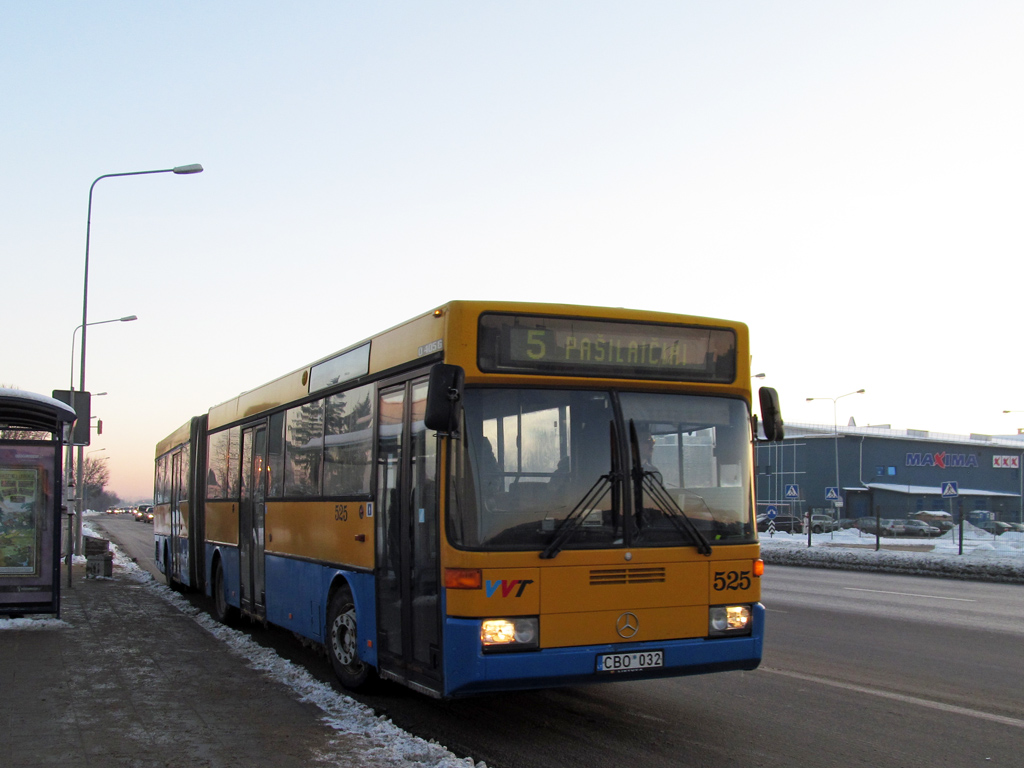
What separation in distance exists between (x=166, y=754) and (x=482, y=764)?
7.17 ft

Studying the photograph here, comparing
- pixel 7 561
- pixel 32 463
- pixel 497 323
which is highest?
pixel 497 323

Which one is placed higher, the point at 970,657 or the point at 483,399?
the point at 483,399

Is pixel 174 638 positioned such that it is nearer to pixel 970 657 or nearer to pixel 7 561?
pixel 7 561

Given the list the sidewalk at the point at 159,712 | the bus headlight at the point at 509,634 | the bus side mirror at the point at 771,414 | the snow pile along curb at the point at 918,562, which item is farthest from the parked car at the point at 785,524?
the bus headlight at the point at 509,634

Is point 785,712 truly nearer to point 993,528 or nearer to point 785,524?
point 993,528

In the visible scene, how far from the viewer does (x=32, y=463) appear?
13.6m

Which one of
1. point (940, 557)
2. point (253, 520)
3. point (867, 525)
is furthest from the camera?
point (867, 525)

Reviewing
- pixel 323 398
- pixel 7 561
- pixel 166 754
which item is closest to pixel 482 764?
pixel 166 754

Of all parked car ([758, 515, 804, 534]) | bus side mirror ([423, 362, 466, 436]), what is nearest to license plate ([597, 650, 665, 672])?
bus side mirror ([423, 362, 466, 436])

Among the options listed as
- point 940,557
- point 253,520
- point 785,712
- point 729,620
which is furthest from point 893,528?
point 729,620

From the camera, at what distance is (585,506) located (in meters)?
6.70

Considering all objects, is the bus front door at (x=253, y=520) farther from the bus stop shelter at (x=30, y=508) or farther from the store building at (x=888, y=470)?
the store building at (x=888, y=470)

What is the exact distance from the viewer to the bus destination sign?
6.91 metres

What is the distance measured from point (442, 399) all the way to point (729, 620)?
2674 millimetres
